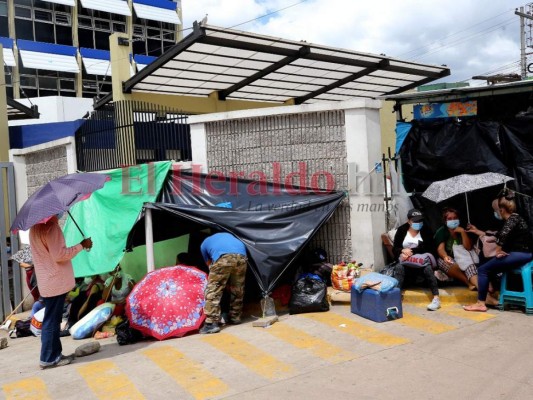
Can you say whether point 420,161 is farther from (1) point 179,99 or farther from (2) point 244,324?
(1) point 179,99

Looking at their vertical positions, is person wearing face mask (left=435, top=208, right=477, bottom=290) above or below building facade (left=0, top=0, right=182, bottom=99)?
below

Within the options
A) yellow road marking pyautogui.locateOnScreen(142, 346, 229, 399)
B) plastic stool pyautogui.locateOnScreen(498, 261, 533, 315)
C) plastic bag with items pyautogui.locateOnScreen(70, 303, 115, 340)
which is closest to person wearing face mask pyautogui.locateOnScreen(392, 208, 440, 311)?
plastic stool pyautogui.locateOnScreen(498, 261, 533, 315)

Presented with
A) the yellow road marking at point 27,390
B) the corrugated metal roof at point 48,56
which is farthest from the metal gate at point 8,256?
the corrugated metal roof at point 48,56

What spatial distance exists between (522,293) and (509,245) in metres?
0.59

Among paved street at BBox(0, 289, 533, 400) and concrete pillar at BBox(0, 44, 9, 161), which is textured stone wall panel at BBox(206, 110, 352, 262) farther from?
concrete pillar at BBox(0, 44, 9, 161)

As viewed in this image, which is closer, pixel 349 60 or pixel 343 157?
pixel 343 157

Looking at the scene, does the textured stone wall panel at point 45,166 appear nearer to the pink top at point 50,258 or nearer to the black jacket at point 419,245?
the pink top at point 50,258

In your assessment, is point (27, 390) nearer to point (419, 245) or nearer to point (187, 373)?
point (187, 373)

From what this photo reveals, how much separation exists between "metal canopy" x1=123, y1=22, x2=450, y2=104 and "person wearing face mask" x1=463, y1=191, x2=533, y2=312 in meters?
7.59

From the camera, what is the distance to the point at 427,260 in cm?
625

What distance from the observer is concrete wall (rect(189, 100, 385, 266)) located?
699 centimetres

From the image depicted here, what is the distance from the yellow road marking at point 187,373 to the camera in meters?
4.19

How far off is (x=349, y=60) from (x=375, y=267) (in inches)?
358

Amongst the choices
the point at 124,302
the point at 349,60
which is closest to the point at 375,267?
the point at 124,302
